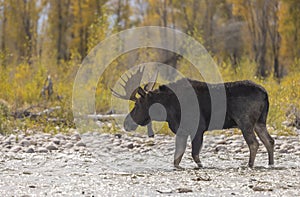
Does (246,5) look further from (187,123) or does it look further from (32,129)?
(187,123)

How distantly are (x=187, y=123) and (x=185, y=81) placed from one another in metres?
0.59

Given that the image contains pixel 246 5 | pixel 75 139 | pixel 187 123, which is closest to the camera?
pixel 187 123

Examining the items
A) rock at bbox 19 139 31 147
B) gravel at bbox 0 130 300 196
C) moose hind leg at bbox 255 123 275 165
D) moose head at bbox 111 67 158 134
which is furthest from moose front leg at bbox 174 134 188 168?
rock at bbox 19 139 31 147

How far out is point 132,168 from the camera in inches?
299

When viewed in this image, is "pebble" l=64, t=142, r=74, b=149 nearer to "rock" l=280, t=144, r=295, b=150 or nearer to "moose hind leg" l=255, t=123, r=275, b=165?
"moose hind leg" l=255, t=123, r=275, b=165

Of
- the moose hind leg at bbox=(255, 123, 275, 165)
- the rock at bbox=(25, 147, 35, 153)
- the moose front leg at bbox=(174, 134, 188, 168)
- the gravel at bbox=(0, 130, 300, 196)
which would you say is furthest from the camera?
the rock at bbox=(25, 147, 35, 153)

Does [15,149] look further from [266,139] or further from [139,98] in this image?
[266,139]

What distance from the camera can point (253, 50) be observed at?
29578 mm

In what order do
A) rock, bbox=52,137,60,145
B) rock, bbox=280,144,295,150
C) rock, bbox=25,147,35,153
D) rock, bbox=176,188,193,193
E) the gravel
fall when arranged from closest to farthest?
rock, bbox=176,188,193,193 → the gravel → rock, bbox=25,147,35,153 → rock, bbox=280,144,295,150 → rock, bbox=52,137,60,145

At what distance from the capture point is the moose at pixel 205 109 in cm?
740

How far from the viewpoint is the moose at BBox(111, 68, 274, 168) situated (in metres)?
7.40

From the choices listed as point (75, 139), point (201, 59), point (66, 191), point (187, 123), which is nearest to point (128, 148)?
point (75, 139)

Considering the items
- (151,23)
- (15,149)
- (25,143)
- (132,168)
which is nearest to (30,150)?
(15,149)

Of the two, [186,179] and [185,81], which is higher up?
[185,81]
